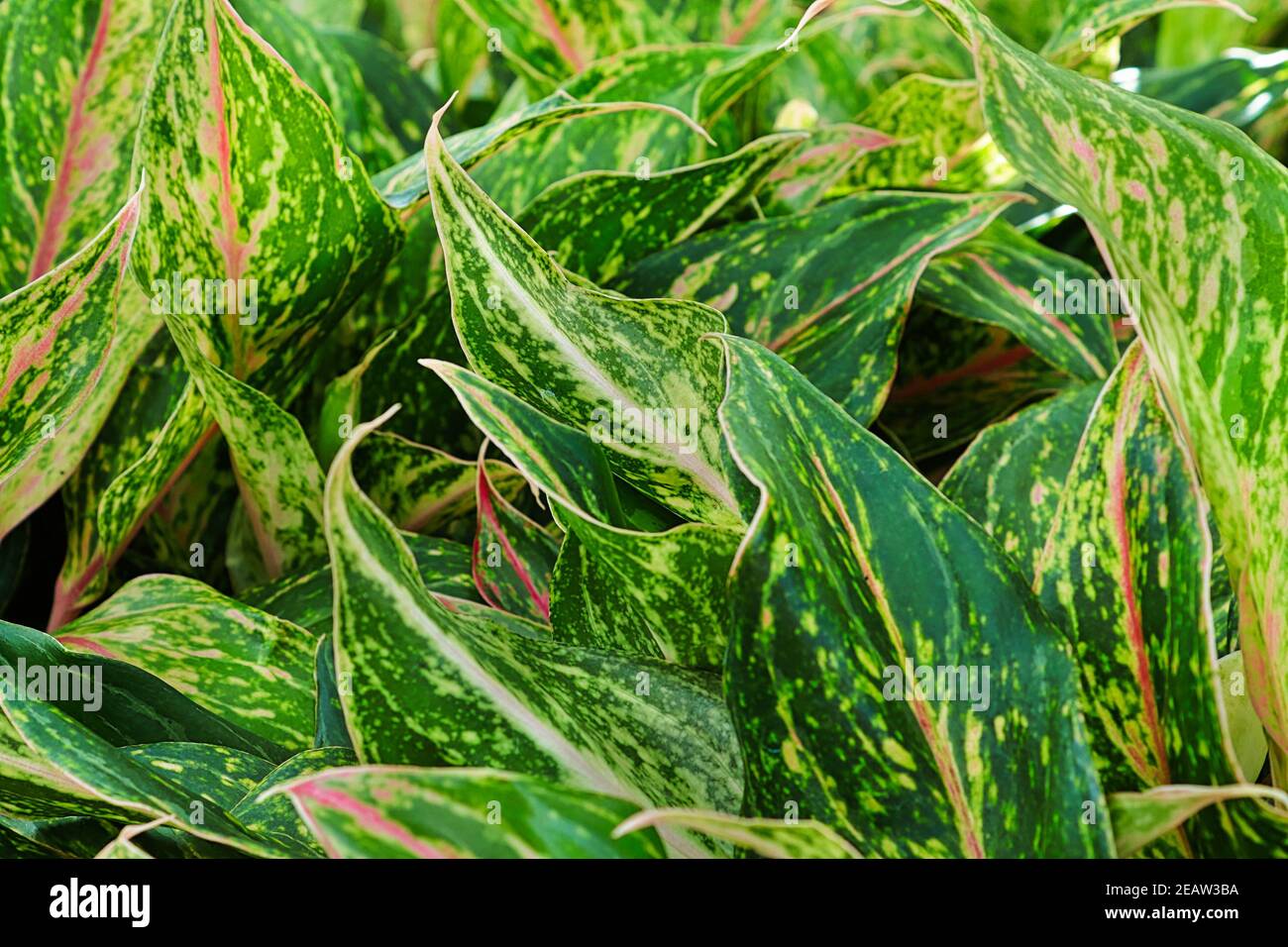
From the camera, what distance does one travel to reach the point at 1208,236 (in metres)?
0.45

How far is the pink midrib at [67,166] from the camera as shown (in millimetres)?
754

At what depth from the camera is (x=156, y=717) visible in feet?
1.83

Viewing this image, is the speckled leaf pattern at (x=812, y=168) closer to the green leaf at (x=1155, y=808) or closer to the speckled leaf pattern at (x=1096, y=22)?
the speckled leaf pattern at (x=1096, y=22)

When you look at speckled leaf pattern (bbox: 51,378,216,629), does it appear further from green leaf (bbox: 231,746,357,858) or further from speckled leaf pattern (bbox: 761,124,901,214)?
speckled leaf pattern (bbox: 761,124,901,214)

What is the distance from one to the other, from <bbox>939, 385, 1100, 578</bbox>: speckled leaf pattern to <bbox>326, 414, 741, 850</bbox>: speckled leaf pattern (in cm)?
17

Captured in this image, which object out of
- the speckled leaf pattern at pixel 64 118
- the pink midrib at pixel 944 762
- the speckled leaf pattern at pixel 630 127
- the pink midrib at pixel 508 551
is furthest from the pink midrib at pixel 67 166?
the pink midrib at pixel 944 762

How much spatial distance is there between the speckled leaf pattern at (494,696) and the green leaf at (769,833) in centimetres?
8

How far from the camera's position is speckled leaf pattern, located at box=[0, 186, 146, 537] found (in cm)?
59

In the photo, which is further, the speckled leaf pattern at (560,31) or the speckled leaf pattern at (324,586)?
the speckled leaf pattern at (560,31)

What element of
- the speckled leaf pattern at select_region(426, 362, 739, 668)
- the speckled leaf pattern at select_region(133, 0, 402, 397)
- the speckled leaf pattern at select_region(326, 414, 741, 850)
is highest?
the speckled leaf pattern at select_region(133, 0, 402, 397)

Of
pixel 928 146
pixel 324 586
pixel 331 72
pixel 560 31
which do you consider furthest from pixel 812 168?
pixel 324 586

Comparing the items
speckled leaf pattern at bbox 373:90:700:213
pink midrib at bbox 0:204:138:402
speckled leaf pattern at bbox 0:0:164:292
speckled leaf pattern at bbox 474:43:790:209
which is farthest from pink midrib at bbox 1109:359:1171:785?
speckled leaf pattern at bbox 0:0:164:292

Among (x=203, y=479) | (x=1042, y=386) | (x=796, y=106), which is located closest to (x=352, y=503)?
(x=203, y=479)
